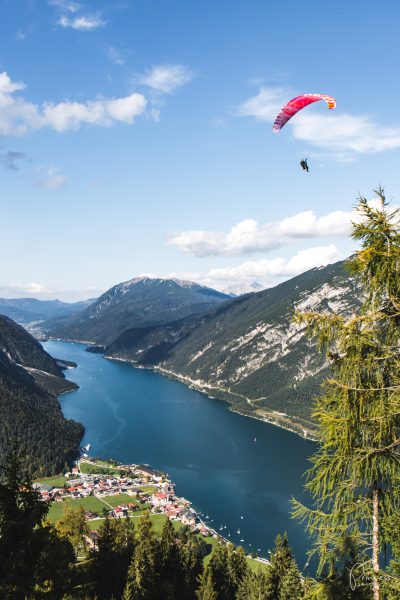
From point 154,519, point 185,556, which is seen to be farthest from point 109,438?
point 185,556

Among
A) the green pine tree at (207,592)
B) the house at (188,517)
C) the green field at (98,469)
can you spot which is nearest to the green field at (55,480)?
the green field at (98,469)

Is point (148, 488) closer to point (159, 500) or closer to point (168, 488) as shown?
point (168, 488)

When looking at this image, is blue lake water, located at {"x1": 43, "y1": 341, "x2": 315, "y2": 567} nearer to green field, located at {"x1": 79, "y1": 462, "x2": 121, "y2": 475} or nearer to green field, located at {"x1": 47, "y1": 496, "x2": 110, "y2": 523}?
green field, located at {"x1": 79, "y1": 462, "x2": 121, "y2": 475}

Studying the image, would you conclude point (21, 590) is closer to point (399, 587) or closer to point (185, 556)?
point (399, 587)

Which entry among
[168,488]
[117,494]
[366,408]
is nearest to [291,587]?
[366,408]

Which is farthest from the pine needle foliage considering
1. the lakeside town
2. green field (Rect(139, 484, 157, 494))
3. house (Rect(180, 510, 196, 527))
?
green field (Rect(139, 484, 157, 494))
